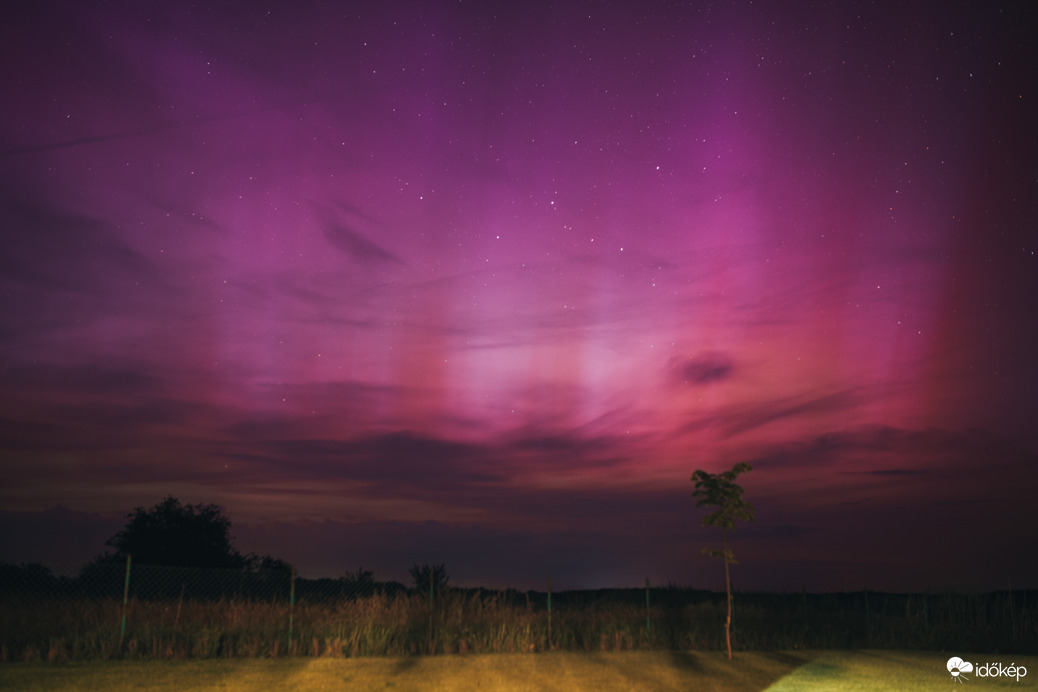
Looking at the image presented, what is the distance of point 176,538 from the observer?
41219 millimetres

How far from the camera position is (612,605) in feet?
78.1

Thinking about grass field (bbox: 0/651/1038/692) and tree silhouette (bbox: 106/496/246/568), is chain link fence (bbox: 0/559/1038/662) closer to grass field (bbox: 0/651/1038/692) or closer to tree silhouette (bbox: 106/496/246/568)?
grass field (bbox: 0/651/1038/692)

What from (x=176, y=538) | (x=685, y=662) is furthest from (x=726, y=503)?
(x=176, y=538)

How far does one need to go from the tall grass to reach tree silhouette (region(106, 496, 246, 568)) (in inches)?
944

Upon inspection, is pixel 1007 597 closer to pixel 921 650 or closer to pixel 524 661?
pixel 921 650

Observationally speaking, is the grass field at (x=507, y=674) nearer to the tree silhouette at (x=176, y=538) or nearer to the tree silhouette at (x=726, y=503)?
the tree silhouette at (x=726, y=503)

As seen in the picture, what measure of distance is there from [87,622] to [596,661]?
10.3 metres

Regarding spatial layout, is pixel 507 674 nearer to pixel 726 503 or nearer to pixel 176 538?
pixel 726 503

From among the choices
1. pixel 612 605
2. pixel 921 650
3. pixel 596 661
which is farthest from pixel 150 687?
pixel 921 650

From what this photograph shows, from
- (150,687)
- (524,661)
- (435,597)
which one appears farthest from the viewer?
→ (435,597)

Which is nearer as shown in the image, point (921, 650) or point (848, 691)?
point (848, 691)

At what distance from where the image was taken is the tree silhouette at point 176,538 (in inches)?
1608

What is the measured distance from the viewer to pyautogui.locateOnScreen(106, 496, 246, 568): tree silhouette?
40.8m

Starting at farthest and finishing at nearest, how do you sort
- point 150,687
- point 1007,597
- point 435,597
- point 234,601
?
1. point 1007,597
2. point 435,597
3. point 234,601
4. point 150,687
